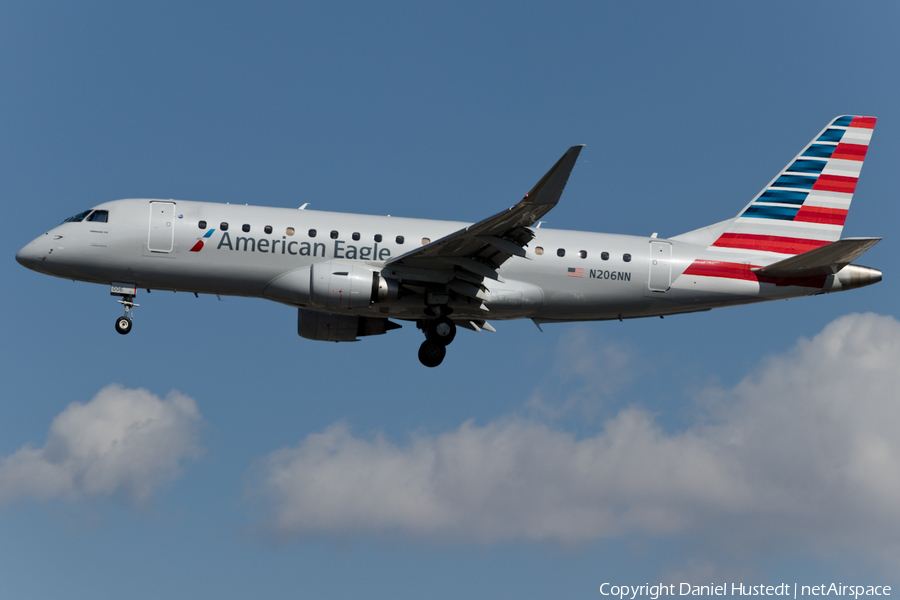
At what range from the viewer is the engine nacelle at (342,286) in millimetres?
29359

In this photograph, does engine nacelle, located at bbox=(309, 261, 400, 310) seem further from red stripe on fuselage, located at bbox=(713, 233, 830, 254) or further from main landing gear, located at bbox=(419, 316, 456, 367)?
red stripe on fuselage, located at bbox=(713, 233, 830, 254)

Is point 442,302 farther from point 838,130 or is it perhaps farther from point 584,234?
point 838,130

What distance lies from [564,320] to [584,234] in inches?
118

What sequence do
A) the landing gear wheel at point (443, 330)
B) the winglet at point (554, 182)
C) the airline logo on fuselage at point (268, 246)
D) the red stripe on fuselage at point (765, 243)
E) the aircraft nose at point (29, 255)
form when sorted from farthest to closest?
the red stripe on fuselage at point (765, 243) → the landing gear wheel at point (443, 330) → the aircraft nose at point (29, 255) → the airline logo on fuselage at point (268, 246) → the winglet at point (554, 182)

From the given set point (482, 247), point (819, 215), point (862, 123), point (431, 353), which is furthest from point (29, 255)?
point (862, 123)

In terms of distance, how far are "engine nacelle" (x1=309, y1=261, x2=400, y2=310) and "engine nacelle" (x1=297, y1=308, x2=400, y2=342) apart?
413 centimetres

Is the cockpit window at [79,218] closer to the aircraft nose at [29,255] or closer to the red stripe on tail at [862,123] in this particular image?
the aircraft nose at [29,255]

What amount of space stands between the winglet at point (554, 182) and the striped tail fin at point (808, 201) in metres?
9.36

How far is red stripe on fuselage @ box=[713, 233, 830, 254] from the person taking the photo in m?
33.4

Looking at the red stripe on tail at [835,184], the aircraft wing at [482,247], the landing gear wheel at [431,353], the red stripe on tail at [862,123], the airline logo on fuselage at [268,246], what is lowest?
the landing gear wheel at [431,353]

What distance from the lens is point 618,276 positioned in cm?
3178

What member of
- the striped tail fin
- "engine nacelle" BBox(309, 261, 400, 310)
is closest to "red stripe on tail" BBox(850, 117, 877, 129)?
the striped tail fin

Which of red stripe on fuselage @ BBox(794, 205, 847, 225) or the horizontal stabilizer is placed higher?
red stripe on fuselage @ BBox(794, 205, 847, 225)

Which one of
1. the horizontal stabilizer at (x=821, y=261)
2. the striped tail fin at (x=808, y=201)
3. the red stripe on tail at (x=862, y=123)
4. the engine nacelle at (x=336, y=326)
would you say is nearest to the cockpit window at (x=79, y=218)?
the engine nacelle at (x=336, y=326)
